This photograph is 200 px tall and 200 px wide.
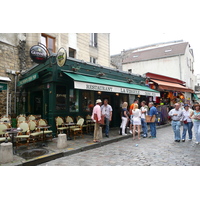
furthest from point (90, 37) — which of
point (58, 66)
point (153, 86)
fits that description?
point (58, 66)

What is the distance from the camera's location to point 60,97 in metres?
8.12

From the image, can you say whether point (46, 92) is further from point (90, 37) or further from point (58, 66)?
point (90, 37)

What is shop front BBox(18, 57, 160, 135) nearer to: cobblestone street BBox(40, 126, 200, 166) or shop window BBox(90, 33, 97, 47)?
cobblestone street BBox(40, 126, 200, 166)

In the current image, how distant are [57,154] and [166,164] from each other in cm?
326

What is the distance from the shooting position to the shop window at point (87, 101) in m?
9.38

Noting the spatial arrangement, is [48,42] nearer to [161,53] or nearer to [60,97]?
[60,97]

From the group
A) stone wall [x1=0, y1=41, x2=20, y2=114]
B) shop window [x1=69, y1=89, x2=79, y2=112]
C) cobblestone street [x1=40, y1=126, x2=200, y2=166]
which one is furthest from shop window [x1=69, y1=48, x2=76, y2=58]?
cobblestone street [x1=40, y1=126, x2=200, y2=166]

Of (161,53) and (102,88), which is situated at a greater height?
(161,53)

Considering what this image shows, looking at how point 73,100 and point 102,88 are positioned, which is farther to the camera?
point 73,100

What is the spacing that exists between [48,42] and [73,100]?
20.3 feet

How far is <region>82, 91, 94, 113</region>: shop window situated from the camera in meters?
9.38

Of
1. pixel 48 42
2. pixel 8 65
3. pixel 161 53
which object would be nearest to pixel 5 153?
pixel 8 65

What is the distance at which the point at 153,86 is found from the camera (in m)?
14.6

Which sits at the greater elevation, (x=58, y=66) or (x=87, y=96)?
(x=58, y=66)
